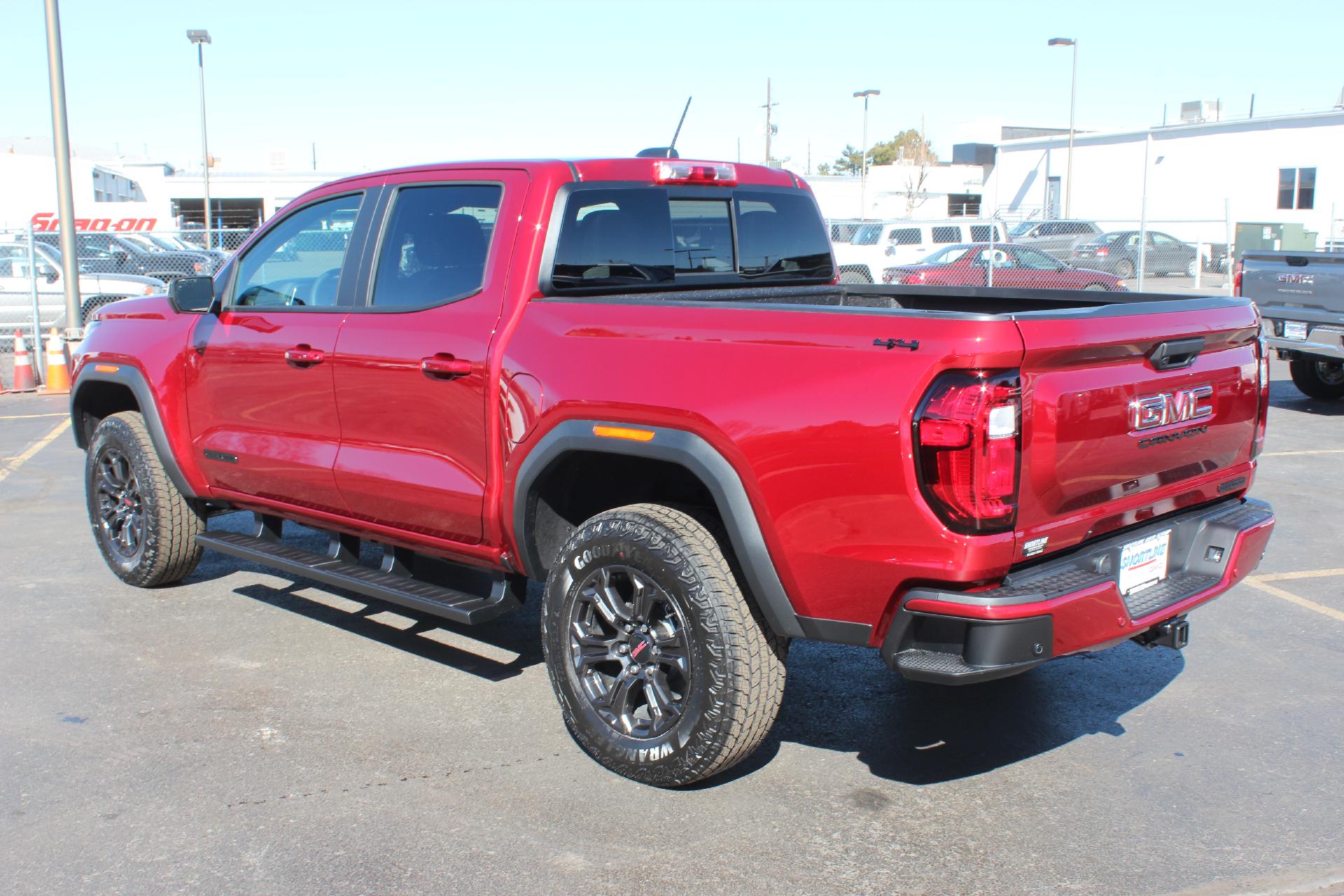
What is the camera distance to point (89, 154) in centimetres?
7875

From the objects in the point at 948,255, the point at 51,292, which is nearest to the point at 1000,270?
the point at 948,255

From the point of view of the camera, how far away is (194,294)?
541 centimetres

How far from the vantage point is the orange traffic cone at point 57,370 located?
13844 mm

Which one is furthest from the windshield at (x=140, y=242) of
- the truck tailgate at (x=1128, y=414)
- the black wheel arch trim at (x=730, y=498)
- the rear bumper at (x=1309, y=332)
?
the truck tailgate at (x=1128, y=414)

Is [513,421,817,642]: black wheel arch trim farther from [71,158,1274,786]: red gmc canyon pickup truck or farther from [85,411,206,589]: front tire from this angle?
[85,411,206,589]: front tire

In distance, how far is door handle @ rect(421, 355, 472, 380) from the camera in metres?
4.29

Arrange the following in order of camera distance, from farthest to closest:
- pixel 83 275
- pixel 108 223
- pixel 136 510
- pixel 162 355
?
pixel 108 223 < pixel 83 275 < pixel 136 510 < pixel 162 355

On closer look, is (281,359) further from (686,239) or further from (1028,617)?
(1028,617)

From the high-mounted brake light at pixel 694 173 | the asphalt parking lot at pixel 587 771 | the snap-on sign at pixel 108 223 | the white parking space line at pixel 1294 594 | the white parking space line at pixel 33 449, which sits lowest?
the white parking space line at pixel 33 449

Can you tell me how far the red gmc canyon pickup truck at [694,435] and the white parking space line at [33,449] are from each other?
456 centimetres

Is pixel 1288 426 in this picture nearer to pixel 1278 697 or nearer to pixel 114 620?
pixel 1278 697

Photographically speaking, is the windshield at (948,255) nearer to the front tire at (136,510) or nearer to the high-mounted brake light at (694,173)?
the high-mounted brake light at (694,173)

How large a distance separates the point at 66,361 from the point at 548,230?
11.7 meters

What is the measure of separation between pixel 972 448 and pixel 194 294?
3.70 m
